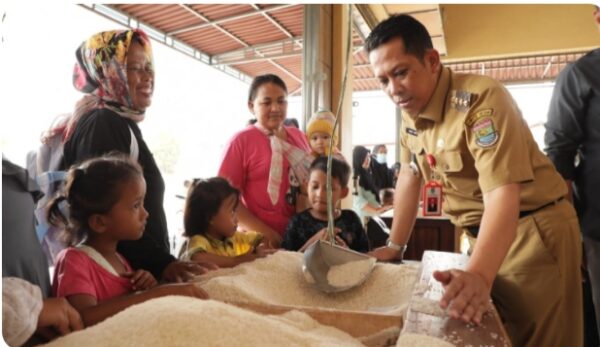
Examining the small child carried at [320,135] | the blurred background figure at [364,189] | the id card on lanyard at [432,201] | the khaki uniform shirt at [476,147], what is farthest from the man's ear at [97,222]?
the blurred background figure at [364,189]

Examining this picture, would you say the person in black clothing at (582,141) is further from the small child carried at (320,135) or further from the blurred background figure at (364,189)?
the blurred background figure at (364,189)

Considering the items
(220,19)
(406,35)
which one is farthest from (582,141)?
(220,19)

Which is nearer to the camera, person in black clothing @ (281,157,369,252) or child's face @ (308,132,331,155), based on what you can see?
person in black clothing @ (281,157,369,252)

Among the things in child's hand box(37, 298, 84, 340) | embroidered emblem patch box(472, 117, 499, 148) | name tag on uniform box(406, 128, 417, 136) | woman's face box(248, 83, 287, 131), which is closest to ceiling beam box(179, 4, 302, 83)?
Result: woman's face box(248, 83, 287, 131)

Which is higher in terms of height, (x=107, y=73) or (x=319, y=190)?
(x=107, y=73)

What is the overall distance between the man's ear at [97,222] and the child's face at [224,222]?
18.7 inches

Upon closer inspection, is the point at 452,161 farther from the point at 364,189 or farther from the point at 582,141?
the point at 364,189

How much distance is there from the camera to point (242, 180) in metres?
1.82

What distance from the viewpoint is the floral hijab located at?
123 centimetres

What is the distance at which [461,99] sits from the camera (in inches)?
42.4

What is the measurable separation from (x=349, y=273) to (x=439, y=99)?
1.71 feet

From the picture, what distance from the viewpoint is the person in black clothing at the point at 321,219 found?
1761mm

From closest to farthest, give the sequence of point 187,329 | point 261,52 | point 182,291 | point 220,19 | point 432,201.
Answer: point 187,329, point 182,291, point 432,201, point 220,19, point 261,52

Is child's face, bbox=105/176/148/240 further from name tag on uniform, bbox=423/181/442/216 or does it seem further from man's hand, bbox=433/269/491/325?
name tag on uniform, bbox=423/181/442/216
